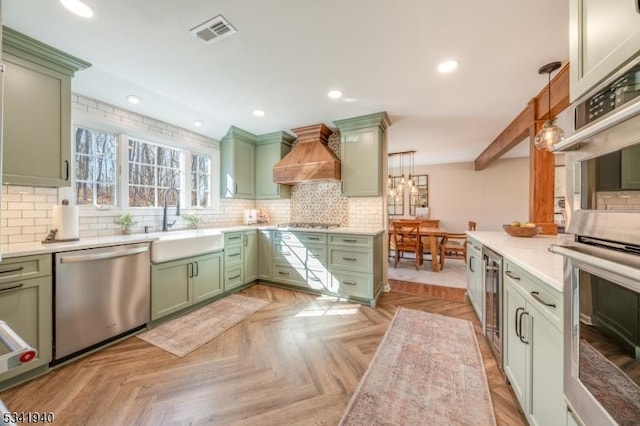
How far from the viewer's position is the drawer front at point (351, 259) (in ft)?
9.95

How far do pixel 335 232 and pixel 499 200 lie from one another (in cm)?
558

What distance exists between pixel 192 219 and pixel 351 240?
7.54ft

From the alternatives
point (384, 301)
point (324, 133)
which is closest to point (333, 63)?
point (324, 133)

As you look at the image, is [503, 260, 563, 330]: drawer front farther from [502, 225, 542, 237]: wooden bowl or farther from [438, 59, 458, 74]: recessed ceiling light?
[438, 59, 458, 74]: recessed ceiling light

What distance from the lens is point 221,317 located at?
2664mm

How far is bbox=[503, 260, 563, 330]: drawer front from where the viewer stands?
99 cm

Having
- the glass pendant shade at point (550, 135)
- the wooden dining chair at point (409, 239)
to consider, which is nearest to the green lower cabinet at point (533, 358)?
the glass pendant shade at point (550, 135)

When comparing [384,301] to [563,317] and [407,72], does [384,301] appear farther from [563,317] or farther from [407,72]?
[407,72]

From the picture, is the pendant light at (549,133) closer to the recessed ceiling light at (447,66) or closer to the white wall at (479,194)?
the recessed ceiling light at (447,66)

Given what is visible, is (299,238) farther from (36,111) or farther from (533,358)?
(36,111)

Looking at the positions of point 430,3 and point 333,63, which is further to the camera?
point 333,63

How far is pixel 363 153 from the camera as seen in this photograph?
3359mm

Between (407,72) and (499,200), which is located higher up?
(407,72)

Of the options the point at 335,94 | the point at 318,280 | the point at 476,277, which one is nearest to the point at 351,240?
the point at 318,280
